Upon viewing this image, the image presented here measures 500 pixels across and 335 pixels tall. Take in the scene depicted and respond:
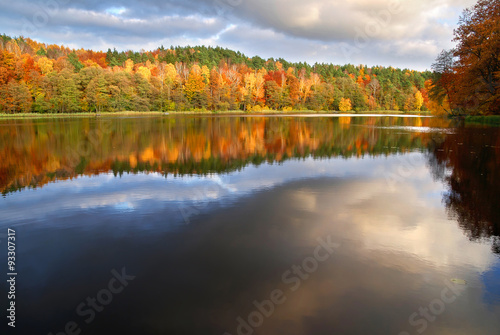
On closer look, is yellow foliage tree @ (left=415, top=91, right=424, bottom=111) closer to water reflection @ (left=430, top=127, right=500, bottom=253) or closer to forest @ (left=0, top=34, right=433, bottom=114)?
forest @ (left=0, top=34, right=433, bottom=114)

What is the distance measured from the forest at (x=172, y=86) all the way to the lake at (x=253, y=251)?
64026mm

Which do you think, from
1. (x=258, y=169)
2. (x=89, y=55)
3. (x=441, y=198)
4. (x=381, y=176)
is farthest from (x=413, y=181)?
(x=89, y=55)

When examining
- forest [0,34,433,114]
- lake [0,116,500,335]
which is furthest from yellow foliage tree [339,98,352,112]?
lake [0,116,500,335]

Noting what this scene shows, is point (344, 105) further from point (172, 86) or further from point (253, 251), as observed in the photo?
point (253, 251)

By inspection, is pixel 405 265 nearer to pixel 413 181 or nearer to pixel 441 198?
pixel 441 198

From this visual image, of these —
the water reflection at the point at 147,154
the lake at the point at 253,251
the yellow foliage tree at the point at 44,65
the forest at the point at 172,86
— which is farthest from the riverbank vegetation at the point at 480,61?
the yellow foliage tree at the point at 44,65

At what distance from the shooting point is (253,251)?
660 centimetres

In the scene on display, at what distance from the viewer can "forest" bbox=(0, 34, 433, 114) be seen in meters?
69.1

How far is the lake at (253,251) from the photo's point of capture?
185 inches

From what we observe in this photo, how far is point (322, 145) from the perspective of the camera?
2281 cm

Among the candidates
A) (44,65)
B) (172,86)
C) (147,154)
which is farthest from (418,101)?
(147,154)

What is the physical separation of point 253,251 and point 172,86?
289 ft

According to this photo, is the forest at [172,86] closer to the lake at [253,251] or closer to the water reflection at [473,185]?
the water reflection at [473,185]

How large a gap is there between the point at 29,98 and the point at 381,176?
72.4 m
